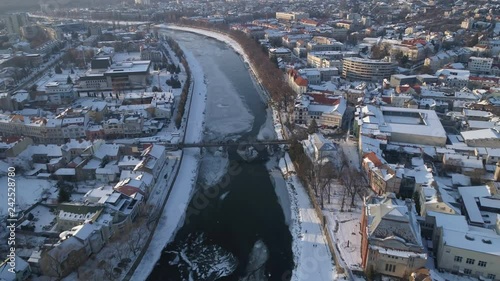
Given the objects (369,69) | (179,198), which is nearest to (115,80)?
(179,198)

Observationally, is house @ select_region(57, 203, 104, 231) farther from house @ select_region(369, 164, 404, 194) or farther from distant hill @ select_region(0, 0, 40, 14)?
distant hill @ select_region(0, 0, 40, 14)

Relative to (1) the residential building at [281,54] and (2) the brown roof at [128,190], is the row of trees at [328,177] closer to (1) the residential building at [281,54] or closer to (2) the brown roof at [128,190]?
(2) the brown roof at [128,190]

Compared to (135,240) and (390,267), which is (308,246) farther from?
(135,240)

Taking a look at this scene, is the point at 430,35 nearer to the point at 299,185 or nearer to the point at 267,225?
the point at 299,185

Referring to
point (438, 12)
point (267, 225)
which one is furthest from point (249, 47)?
point (438, 12)

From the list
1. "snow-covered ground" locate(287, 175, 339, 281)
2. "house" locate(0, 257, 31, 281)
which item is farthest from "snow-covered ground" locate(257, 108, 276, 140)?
"house" locate(0, 257, 31, 281)
